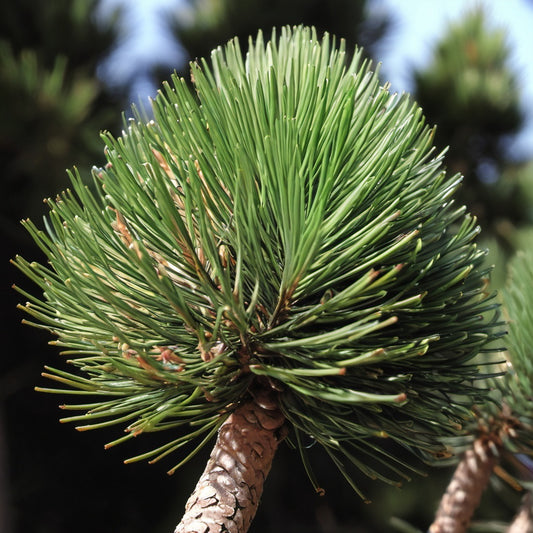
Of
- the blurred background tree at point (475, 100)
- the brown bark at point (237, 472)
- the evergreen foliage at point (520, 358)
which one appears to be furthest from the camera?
the blurred background tree at point (475, 100)

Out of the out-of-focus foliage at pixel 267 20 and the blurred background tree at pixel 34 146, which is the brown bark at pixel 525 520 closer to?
the blurred background tree at pixel 34 146

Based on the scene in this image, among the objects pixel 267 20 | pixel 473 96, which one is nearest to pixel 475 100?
pixel 473 96

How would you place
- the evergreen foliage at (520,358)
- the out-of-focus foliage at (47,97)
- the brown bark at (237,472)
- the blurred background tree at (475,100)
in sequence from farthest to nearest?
1. the blurred background tree at (475,100)
2. the out-of-focus foliage at (47,97)
3. the evergreen foliage at (520,358)
4. the brown bark at (237,472)

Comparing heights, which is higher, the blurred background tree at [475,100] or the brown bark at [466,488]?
the blurred background tree at [475,100]

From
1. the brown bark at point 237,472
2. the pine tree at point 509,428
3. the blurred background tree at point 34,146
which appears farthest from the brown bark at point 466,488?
the blurred background tree at point 34,146

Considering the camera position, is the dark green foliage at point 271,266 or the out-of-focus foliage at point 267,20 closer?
the dark green foliage at point 271,266

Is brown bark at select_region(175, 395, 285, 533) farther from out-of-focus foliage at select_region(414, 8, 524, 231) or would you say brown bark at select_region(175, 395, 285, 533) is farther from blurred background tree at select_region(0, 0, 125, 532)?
out-of-focus foliage at select_region(414, 8, 524, 231)

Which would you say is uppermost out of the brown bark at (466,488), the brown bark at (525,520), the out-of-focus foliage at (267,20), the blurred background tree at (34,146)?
the out-of-focus foliage at (267,20)

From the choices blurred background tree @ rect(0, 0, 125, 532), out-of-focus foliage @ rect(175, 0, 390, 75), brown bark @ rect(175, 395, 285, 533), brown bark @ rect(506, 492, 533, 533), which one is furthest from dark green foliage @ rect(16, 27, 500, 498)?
out-of-focus foliage @ rect(175, 0, 390, 75)

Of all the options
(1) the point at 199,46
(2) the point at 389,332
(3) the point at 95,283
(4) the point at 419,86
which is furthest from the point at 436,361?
(1) the point at 199,46
